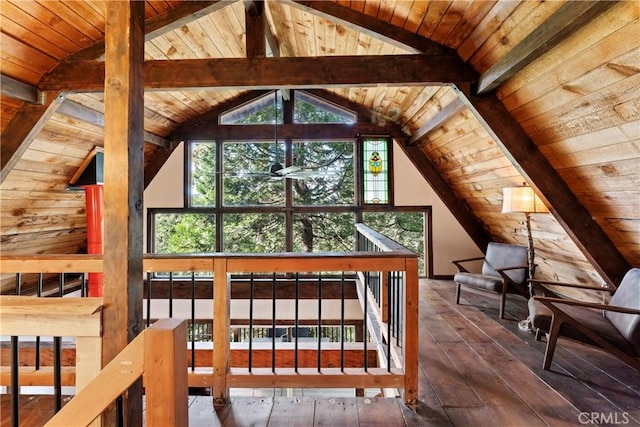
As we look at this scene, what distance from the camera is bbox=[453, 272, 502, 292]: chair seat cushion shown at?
12.8 feet

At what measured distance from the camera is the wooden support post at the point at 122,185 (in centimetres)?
126

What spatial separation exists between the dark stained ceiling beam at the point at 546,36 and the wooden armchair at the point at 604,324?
Result: 1.87 metres

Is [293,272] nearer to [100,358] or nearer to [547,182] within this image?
[100,358]

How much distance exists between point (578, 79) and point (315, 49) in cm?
311

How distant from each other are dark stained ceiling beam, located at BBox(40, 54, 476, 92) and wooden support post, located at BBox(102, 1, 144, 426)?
184 centimetres

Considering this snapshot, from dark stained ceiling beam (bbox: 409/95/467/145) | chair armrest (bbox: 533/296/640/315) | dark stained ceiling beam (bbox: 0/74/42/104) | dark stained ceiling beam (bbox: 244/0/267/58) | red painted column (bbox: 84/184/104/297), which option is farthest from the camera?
red painted column (bbox: 84/184/104/297)

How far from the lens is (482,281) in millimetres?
4070

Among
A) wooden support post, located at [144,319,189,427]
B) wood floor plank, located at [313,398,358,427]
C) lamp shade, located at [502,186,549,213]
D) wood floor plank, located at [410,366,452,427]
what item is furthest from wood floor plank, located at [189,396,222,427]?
lamp shade, located at [502,186,549,213]

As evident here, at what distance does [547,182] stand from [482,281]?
62.8 inches

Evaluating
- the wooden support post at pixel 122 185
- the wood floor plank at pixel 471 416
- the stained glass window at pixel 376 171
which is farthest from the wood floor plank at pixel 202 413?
the stained glass window at pixel 376 171

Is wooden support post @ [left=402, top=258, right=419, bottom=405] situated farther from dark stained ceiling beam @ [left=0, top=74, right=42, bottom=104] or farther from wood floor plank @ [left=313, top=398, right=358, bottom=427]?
dark stained ceiling beam @ [left=0, top=74, right=42, bottom=104]

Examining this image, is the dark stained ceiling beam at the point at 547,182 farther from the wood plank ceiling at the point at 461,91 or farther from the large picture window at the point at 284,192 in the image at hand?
the large picture window at the point at 284,192

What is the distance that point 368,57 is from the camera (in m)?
3.05

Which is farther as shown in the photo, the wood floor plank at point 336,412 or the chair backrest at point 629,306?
the chair backrest at point 629,306
